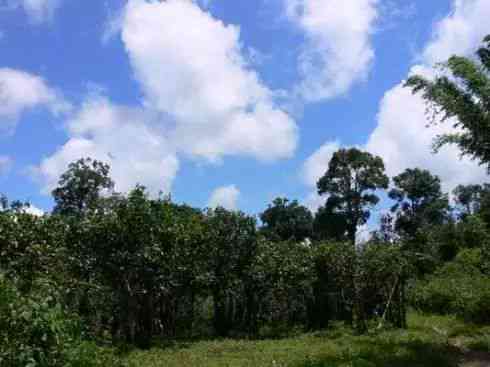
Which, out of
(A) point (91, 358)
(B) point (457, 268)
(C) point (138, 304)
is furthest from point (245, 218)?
(A) point (91, 358)

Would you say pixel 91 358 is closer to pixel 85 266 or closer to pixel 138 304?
pixel 85 266

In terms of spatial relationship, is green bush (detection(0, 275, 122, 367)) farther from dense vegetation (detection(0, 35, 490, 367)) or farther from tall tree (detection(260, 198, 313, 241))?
tall tree (detection(260, 198, 313, 241))

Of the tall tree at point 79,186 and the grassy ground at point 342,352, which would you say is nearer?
the grassy ground at point 342,352

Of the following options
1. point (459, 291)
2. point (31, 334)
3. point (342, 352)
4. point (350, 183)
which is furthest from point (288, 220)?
point (31, 334)

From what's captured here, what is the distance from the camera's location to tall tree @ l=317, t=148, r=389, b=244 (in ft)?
150

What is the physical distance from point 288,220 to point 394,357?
130ft

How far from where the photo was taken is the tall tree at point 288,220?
168ft

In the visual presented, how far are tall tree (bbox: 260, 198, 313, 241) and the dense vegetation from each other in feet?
52.3

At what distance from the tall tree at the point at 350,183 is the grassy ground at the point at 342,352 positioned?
87.5 feet

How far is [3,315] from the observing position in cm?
536

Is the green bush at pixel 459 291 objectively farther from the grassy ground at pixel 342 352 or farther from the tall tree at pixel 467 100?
the tall tree at pixel 467 100

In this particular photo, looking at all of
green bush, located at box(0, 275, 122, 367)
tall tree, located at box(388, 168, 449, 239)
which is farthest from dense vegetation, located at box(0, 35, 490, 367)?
tall tree, located at box(388, 168, 449, 239)

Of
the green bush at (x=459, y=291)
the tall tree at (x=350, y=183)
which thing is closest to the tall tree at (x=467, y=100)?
the green bush at (x=459, y=291)

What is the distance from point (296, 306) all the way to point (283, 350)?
37.0ft
